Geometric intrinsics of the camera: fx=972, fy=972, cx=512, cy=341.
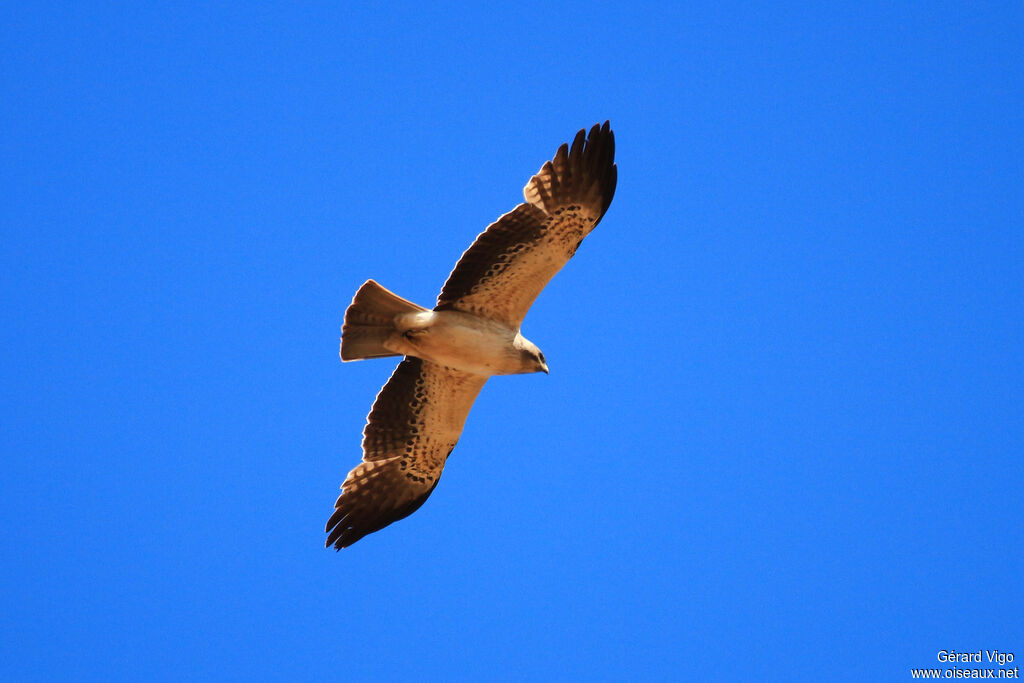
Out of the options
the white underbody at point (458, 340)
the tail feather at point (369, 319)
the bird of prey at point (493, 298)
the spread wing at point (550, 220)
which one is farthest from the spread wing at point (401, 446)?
the spread wing at point (550, 220)

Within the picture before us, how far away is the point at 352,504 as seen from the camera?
837 centimetres

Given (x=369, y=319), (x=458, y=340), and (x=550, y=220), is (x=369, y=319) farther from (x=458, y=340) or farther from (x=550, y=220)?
(x=550, y=220)

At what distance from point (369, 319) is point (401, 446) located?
1.39m

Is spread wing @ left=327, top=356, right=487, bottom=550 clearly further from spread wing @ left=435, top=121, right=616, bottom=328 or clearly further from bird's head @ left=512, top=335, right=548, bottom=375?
spread wing @ left=435, top=121, right=616, bottom=328

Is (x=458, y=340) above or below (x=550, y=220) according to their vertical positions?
below

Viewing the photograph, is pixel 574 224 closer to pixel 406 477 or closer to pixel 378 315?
pixel 378 315

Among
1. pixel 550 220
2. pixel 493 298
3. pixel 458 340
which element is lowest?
pixel 458 340

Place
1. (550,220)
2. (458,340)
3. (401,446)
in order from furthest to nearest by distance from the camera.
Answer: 1. (401,446)
2. (458,340)
3. (550,220)

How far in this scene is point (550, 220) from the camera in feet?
24.6

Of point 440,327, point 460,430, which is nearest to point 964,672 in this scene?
point 460,430

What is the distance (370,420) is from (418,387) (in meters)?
0.56

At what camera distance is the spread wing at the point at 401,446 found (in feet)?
27.0

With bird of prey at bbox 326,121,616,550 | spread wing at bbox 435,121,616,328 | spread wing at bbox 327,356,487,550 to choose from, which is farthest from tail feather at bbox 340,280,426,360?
spread wing at bbox 327,356,487,550

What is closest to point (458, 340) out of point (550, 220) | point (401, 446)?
point (550, 220)
